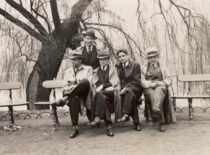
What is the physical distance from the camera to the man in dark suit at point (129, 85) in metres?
7.67

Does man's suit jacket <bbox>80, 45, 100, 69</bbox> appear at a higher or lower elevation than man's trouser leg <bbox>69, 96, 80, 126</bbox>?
higher

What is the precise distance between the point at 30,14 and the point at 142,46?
9.28 ft

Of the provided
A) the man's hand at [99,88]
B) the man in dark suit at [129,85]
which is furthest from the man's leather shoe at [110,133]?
the man's hand at [99,88]

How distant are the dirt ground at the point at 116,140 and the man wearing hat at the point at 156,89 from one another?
232 mm

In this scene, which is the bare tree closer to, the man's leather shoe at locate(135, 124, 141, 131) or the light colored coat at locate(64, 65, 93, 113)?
the light colored coat at locate(64, 65, 93, 113)

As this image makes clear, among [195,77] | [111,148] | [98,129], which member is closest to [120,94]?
[98,129]

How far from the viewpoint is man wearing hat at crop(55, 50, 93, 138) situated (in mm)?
7586

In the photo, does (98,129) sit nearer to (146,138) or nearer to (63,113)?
(146,138)

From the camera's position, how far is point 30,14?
10789 millimetres

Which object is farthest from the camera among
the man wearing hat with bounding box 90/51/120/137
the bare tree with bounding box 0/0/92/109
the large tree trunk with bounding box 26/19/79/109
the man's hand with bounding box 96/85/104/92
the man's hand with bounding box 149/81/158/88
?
the large tree trunk with bounding box 26/19/79/109

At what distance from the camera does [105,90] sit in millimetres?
7688

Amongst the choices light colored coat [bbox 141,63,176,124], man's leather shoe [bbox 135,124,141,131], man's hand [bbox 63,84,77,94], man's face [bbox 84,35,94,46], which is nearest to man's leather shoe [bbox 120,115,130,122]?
man's leather shoe [bbox 135,124,141,131]

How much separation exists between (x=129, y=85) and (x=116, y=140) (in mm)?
1186

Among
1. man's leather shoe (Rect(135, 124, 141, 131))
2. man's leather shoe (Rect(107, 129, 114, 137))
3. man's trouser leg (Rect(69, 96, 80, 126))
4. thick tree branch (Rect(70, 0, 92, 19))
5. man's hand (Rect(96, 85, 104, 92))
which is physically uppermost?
thick tree branch (Rect(70, 0, 92, 19))
